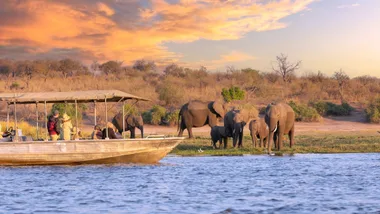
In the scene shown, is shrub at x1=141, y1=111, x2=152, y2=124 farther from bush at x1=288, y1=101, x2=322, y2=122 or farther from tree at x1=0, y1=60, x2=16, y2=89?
tree at x1=0, y1=60, x2=16, y2=89

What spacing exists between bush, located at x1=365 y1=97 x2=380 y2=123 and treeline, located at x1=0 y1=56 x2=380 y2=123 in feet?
11.6

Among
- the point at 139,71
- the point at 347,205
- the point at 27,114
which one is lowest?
the point at 347,205

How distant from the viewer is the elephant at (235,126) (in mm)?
31031

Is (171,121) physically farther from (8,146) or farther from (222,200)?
(222,200)

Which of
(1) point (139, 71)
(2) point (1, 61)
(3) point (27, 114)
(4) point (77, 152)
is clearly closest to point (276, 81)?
(1) point (139, 71)

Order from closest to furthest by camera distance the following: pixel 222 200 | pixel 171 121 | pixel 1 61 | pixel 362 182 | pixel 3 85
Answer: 1. pixel 222 200
2. pixel 362 182
3. pixel 171 121
4. pixel 3 85
5. pixel 1 61

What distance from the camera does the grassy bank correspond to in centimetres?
2916

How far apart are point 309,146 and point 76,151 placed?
1117 cm

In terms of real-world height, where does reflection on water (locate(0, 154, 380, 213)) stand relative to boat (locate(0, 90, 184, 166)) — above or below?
below

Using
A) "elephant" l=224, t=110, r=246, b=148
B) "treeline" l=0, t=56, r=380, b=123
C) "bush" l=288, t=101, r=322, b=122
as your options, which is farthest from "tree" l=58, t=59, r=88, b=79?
"elephant" l=224, t=110, r=246, b=148

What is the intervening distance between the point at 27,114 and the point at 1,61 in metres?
45.7

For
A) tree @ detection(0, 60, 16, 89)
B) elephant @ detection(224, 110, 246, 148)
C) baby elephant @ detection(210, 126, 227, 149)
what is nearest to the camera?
elephant @ detection(224, 110, 246, 148)

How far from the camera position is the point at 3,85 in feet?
224

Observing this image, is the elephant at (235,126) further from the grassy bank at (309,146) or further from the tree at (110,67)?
the tree at (110,67)
